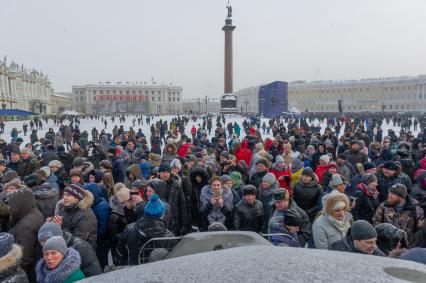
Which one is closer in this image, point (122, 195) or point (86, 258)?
point (86, 258)

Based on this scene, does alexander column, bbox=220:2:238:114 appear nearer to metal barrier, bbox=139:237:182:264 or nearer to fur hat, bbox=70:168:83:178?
fur hat, bbox=70:168:83:178

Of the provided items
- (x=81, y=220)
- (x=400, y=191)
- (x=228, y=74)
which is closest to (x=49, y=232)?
(x=81, y=220)

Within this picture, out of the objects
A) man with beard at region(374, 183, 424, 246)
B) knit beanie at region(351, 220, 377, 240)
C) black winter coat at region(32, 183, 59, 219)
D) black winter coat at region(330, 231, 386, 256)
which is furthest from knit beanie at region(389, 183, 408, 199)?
black winter coat at region(32, 183, 59, 219)

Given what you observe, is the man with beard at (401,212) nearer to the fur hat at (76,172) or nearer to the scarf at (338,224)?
the scarf at (338,224)

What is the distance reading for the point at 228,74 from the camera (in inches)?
1788

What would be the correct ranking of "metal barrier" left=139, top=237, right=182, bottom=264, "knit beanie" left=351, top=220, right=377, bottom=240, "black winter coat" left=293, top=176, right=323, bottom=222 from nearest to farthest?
"knit beanie" left=351, top=220, right=377, bottom=240 < "metal barrier" left=139, top=237, right=182, bottom=264 < "black winter coat" left=293, top=176, right=323, bottom=222

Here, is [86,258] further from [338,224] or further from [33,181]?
[33,181]

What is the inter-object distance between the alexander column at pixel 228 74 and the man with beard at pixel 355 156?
38870 millimetres

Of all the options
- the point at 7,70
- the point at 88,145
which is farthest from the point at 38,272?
the point at 7,70

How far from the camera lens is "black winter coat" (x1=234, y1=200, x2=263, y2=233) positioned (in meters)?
3.96

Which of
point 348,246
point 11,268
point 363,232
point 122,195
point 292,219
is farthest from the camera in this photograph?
point 122,195

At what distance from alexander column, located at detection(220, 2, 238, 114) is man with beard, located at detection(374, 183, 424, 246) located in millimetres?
42367

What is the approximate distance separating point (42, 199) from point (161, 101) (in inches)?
4470

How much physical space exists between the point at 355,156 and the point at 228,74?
39.5m
